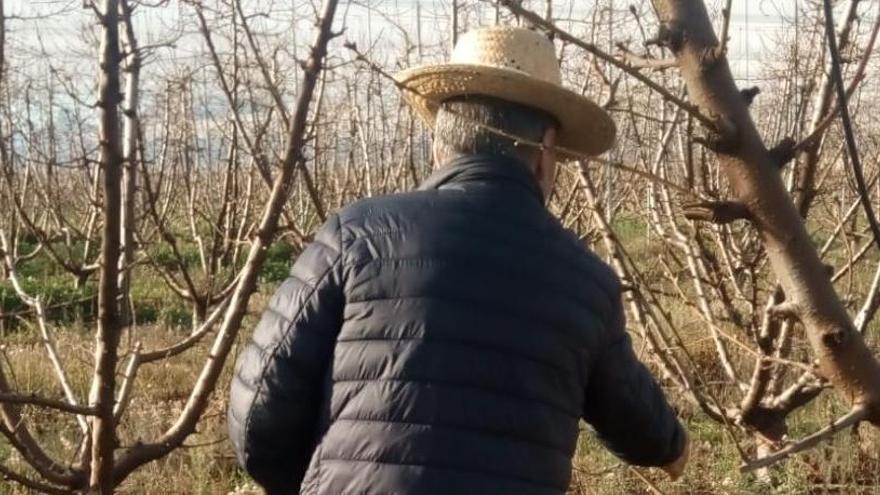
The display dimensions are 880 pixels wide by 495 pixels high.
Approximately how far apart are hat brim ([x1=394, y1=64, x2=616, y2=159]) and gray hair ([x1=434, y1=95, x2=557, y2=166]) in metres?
0.01

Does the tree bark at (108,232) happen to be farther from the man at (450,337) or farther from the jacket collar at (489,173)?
the jacket collar at (489,173)

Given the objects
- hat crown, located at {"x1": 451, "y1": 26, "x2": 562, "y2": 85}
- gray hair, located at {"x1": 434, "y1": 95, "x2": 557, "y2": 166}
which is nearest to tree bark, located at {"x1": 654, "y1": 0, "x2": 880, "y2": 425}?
gray hair, located at {"x1": 434, "y1": 95, "x2": 557, "y2": 166}

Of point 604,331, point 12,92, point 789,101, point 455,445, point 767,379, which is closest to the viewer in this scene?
point 455,445

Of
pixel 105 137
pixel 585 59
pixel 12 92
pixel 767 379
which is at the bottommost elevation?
pixel 767 379

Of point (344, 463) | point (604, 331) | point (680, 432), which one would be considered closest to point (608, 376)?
point (604, 331)

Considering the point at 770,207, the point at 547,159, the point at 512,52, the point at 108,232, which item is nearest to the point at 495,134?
the point at 547,159

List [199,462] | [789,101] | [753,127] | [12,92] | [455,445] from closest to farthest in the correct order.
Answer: [753,127] < [455,445] < [789,101] < [199,462] < [12,92]

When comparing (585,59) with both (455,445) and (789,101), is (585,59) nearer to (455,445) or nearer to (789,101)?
(789,101)

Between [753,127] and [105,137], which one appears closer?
[753,127]

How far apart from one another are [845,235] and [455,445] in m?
1.80

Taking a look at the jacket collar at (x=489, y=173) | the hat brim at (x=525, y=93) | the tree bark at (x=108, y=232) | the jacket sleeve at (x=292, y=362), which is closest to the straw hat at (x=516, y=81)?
the hat brim at (x=525, y=93)

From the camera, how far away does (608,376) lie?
73.2 inches

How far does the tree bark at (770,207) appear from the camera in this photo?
110cm

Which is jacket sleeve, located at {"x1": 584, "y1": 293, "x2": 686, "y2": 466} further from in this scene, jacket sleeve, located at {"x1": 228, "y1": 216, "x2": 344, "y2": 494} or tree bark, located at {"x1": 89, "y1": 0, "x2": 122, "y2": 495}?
tree bark, located at {"x1": 89, "y1": 0, "x2": 122, "y2": 495}
